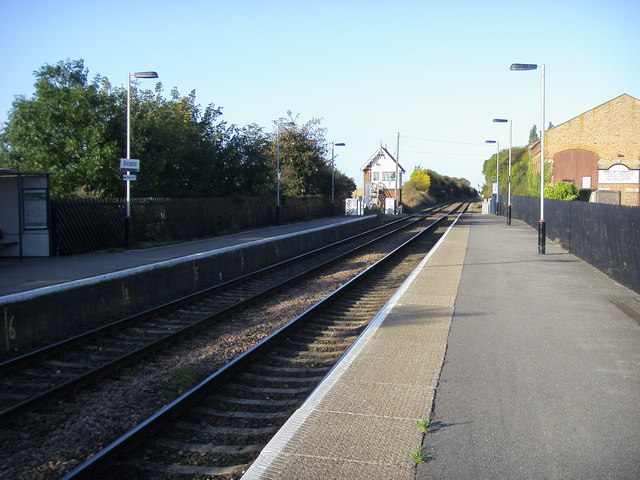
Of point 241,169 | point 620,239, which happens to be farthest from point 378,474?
point 241,169

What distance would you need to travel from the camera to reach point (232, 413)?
574 centimetres

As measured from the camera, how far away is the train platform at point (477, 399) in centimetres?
405

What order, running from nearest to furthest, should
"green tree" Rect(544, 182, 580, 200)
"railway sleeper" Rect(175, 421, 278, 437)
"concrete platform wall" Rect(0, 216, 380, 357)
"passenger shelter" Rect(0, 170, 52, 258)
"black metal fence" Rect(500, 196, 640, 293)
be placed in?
"railway sleeper" Rect(175, 421, 278, 437)
"concrete platform wall" Rect(0, 216, 380, 357)
"black metal fence" Rect(500, 196, 640, 293)
"passenger shelter" Rect(0, 170, 52, 258)
"green tree" Rect(544, 182, 580, 200)

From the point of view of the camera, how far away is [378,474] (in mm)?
3891

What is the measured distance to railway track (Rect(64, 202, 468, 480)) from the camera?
452 centimetres

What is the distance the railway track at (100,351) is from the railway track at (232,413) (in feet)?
4.81

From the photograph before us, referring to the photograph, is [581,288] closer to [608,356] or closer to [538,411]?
[608,356]

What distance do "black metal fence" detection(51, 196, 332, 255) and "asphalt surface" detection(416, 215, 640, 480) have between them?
13285mm

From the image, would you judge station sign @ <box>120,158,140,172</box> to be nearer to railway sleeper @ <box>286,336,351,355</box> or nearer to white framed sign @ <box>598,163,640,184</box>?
railway sleeper @ <box>286,336,351,355</box>

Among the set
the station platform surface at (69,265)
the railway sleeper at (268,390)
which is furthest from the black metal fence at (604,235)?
the station platform surface at (69,265)

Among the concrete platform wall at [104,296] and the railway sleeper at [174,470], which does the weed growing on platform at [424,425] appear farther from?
the concrete platform wall at [104,296]

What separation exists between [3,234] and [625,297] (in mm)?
15925

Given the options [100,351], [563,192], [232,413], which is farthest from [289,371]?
[563,192]

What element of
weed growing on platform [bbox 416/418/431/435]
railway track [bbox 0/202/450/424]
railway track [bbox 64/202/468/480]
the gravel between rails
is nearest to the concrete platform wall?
railway track [bbox 0/202/450/424]
